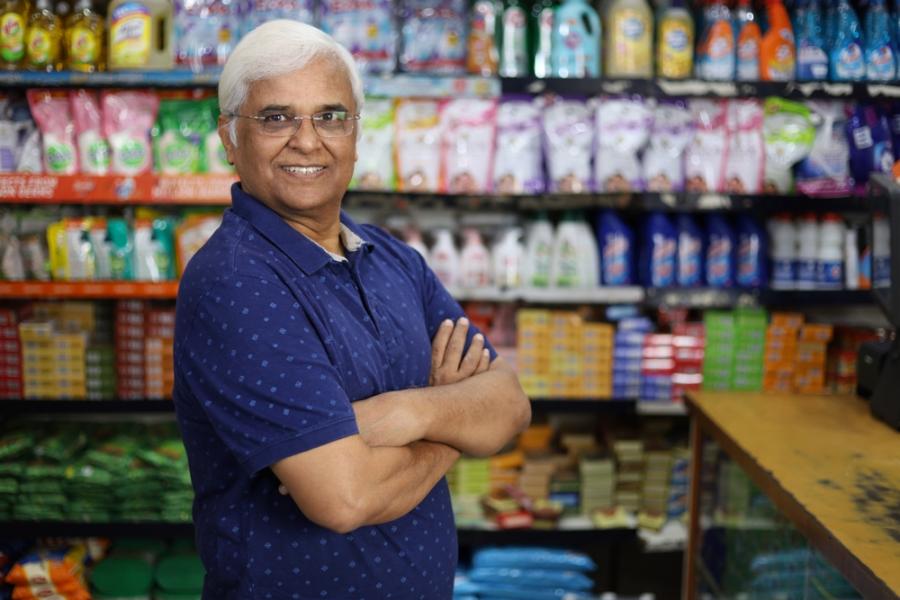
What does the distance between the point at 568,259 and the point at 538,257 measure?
0.37ft

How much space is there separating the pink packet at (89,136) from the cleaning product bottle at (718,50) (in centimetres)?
225

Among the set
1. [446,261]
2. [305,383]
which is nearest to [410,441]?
[305,383]

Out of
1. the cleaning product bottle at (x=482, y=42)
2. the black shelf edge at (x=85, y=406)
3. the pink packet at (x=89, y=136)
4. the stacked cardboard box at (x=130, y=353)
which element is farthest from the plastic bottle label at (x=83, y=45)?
the cleaning product bottle at (x=482, y=42)

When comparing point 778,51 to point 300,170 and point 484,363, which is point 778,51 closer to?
point 484,363

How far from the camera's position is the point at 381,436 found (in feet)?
5.29

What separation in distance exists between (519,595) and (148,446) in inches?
59.8

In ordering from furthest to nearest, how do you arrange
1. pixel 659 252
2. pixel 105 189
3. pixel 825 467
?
pixel 659 252 < pixel 105 189 < pixel 825 467

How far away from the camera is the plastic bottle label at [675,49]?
360 centimetres

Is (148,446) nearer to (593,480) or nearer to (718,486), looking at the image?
(593,480)

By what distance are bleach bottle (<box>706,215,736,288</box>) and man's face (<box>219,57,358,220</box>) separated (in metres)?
2.31

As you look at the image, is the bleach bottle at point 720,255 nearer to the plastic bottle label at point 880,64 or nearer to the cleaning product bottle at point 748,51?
the cleaning product bottle at point 748,51

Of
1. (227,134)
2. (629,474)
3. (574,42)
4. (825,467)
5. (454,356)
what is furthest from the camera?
(629,474)

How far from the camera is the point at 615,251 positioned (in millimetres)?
3656

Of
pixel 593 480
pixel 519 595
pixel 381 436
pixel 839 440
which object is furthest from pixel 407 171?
pixel 381 436
